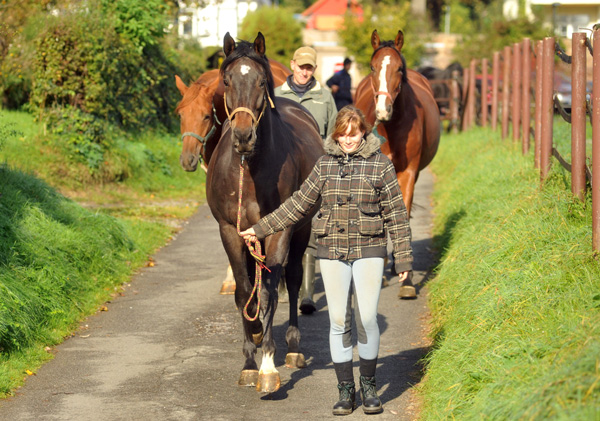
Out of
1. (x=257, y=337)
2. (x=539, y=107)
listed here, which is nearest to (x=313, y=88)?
(x=539, y=107)

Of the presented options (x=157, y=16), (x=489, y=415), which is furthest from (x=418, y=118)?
(x=157, y=16)

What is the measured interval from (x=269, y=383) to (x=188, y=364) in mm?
1078

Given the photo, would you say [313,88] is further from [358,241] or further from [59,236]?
[358,241]

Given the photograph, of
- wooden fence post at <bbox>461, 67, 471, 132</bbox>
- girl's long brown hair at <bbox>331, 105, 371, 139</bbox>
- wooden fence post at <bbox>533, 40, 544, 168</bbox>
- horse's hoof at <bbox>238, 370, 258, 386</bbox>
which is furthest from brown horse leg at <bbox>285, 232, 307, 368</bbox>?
wooden fence post at <bbox>461, 67, 471, 132</bbox>

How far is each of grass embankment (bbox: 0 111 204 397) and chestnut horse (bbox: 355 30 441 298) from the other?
3.29 metres

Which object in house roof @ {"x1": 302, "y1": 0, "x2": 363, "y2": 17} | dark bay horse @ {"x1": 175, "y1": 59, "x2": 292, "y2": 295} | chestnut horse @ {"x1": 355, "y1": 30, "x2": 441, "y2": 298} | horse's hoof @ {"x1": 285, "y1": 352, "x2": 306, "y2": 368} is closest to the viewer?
horse's hoof @ {"x1": 285, "y1": 352, "x2": 306, "y2": 368}

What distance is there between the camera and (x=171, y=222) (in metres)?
13.7

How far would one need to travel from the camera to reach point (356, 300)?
570 cm

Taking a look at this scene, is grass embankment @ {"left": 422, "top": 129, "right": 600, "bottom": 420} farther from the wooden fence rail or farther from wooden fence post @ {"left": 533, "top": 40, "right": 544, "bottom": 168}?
wooden fence post @ {"left": 533, "top": 40, "right": 544, "bottom": 168}

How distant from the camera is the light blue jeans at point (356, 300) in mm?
5672

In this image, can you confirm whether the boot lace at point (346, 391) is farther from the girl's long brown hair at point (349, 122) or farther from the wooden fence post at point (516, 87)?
the wooden fence post at point (516, 87)

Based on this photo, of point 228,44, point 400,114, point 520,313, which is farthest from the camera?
point 400,114

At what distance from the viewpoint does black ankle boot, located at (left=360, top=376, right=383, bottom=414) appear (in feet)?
18.5

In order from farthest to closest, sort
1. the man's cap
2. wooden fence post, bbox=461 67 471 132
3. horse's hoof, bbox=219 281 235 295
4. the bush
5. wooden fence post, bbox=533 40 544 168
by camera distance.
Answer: wooden fence post, bbox=461 67 471 132
the bush
wooden fence post, bbox=533 40 544 168
horse's hoof, bbox=219 281 235 295
the man's cap
